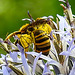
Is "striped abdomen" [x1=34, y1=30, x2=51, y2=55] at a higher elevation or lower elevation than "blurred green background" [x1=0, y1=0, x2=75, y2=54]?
lower

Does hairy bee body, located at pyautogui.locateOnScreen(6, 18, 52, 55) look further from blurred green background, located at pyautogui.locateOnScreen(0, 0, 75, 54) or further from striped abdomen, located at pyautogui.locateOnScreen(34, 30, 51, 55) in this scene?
blurred green background, located at pyautogui.locateOnScreen(0, 0, 75, 54)

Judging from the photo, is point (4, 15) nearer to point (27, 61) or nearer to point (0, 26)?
point (0, 26)

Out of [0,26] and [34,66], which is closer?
[34,66]

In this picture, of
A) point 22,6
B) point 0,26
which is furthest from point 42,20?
point 22,6

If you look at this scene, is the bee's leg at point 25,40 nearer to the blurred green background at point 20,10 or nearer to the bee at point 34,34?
the bee at point 34,34

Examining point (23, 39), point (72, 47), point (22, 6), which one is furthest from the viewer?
point (22, 6)

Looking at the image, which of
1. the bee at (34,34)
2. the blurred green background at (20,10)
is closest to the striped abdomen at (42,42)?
the bee at (34,34)

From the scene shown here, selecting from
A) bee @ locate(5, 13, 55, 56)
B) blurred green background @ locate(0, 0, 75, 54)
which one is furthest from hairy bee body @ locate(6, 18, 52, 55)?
blurred green background @ locate(0, 0, 75, 54)
